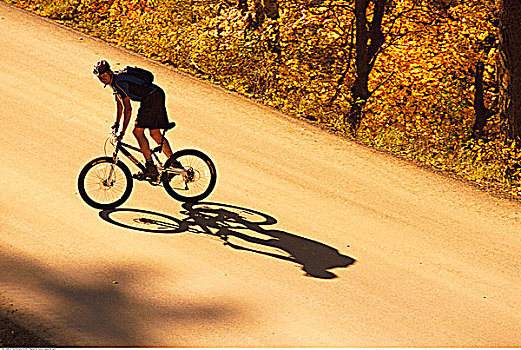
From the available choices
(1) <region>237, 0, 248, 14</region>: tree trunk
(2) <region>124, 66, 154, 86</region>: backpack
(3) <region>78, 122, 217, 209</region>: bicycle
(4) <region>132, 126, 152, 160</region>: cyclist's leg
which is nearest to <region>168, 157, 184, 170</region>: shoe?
(3) <region>78, 122, 217, 209</region>: bicycle

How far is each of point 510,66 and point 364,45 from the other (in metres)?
4.96

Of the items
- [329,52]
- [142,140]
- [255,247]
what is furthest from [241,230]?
[329,52]

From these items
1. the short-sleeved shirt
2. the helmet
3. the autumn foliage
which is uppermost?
the autumn foliage

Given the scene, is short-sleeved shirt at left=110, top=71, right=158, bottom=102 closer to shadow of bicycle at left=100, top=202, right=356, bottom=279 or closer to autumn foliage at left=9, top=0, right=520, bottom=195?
shadow of bicycle at left=100, top=202, right=356, bottom=279

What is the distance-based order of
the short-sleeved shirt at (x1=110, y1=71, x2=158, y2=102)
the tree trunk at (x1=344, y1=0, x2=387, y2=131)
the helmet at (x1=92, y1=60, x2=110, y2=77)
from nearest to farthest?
1. the helmet at (x1=92, y1=60, x2=110, y2=77)
2. the short-sleeved shirt at (x1=110, y1=71, x2=158, y2=102)
3. the tree trunk at (x1=344, y1=0, x2=387, y2=131)

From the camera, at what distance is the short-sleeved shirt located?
829 cm

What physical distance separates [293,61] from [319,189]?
7392 mm

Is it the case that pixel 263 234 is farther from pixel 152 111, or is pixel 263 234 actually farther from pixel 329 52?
pixel 329 52

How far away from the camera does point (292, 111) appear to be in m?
13.6

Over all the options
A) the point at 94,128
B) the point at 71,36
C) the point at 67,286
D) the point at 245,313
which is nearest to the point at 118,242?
the point at 67,286

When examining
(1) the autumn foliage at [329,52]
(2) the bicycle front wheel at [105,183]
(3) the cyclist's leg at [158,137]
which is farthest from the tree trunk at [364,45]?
(2) the bicycle front wheel at [105,183]

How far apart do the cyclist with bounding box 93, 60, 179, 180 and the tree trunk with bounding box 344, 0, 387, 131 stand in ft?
27.2

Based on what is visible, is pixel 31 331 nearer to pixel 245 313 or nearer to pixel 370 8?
pixel 245 313

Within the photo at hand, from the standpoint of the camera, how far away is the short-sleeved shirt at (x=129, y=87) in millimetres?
8289
